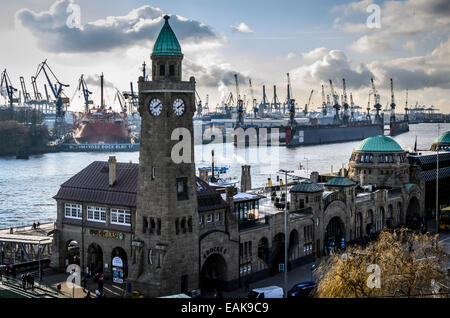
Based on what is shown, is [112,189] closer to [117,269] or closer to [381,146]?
[117,269]

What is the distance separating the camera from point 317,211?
61531 millimetres

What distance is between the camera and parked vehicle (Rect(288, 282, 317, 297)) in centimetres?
4644

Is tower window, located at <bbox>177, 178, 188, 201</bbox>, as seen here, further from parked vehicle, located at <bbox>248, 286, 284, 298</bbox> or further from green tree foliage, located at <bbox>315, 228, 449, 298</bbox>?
green tree foliage, located at <bbox>315, 228, 449, 298</bbox>

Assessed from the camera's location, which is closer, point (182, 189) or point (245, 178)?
point (182, 189)

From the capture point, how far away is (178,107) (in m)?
47.0

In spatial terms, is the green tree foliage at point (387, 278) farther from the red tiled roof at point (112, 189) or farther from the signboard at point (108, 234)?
the signboard at point (108, 234)

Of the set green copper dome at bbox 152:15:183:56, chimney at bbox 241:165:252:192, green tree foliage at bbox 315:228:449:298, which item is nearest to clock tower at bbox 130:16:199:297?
green copper dome at bbox 152:15:183:56

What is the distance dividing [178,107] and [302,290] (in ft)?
52.5

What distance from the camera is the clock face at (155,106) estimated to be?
4662cm

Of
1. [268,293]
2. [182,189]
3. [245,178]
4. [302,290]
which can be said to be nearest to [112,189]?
[182,189]

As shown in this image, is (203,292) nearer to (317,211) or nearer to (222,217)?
(222,217)

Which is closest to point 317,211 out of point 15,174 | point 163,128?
point 163,128

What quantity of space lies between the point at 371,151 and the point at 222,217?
35485 millimetres

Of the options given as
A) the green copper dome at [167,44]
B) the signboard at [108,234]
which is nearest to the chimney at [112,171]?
the signboard at [108,234]
